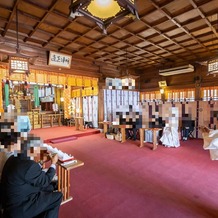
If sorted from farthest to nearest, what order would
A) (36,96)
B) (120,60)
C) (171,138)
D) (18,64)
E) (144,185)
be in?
(36,96) → (120,60) → (171,138) → (18,64) → (144,185)

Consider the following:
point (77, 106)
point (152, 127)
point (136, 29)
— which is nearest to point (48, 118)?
point (77, 106)

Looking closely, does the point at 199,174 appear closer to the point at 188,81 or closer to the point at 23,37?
the point at 188,81

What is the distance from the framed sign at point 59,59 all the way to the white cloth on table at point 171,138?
4907mm

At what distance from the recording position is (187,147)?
18.8 ft

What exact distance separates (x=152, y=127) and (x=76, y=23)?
4293 millimetres

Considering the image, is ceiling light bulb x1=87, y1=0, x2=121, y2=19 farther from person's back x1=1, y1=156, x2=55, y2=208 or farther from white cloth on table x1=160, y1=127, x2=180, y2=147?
white cloth on table x1=160, y1=127, x2=180, y2=147

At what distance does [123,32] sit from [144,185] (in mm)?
4409

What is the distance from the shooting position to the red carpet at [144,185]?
2.38m

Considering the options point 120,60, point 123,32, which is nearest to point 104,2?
point 123,32

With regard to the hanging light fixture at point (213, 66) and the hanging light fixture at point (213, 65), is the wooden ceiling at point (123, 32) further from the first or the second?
the hanging light fixture at point (213, 66)

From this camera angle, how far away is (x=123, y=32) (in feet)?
16.3

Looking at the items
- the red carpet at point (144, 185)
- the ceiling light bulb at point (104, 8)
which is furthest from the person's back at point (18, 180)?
the ceiling light bulb at point (104, 8)

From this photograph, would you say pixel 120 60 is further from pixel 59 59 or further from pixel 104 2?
pixel 104 2

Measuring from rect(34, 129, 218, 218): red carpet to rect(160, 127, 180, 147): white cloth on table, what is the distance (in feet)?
1.69
